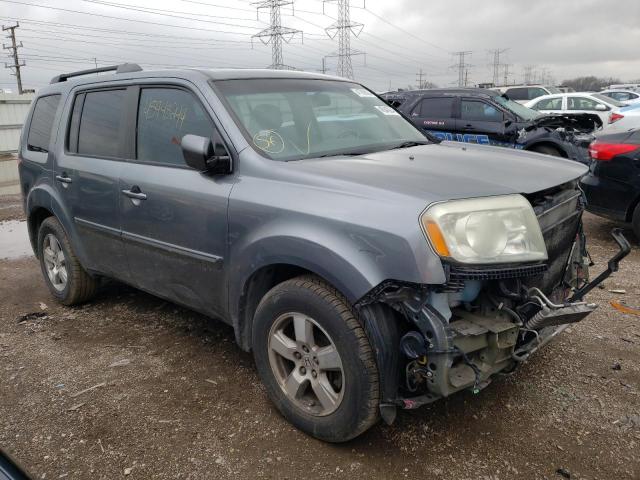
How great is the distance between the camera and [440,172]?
2635 mm

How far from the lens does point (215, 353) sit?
3.70 m

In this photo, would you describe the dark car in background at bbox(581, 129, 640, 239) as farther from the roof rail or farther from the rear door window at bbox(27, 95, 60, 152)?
the rear door window at bbox(27, 95, 60, 152)

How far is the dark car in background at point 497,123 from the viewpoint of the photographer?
9.35 metres

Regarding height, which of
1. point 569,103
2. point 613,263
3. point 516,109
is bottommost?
point 613,263

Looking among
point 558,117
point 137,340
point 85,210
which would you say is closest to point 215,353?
point 137,340

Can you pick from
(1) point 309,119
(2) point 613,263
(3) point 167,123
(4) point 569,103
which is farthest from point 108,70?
(4) point 569,103

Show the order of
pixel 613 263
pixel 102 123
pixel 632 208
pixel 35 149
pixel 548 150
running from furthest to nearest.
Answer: pixel 548 150, pixel 632 208, pixel 35 149, pixel 102 123, pixel 613 263

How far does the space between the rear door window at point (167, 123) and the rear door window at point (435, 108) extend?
7.95m

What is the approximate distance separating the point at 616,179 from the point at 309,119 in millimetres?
4079

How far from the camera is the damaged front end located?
220cm

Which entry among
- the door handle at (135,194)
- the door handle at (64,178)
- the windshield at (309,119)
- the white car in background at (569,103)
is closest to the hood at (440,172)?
the windshield at (309,119)

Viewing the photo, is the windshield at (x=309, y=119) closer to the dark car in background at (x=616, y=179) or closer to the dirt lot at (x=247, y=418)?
the dirt lot at (x=247, y=418)

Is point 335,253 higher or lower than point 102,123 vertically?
lower

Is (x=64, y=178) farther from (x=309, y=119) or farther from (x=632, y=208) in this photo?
(x=632, y=208)
